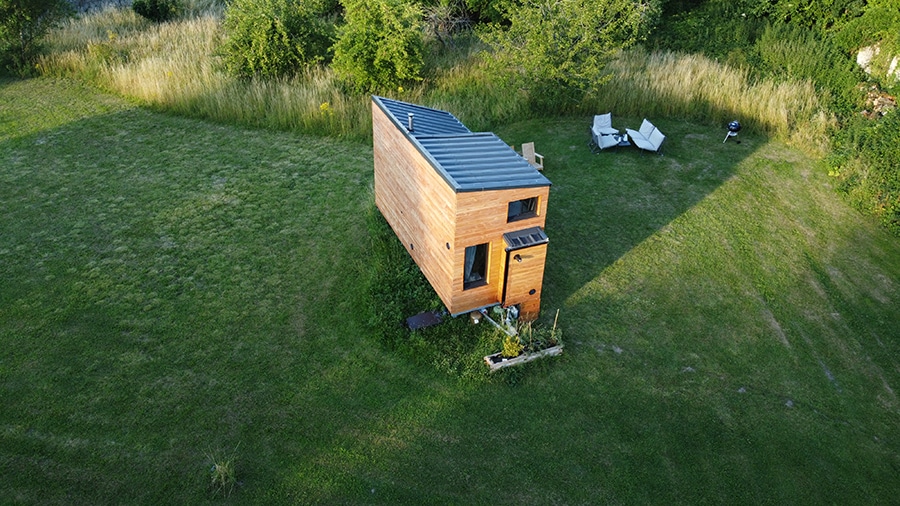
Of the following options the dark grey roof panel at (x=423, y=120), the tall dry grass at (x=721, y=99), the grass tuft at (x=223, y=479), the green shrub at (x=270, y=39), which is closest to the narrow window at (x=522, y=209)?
the dark grey roof panel at (x=423, y=120)

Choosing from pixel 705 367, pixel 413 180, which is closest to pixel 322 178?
pixel 413 180

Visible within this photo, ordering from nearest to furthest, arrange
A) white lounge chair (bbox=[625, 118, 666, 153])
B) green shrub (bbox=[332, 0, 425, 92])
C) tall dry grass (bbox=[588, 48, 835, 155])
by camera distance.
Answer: white lounge chair (bbox=[625, 118, 666, 153]), tall dry grass (bbox=[588, 48, 835, 155]), green shrub (bbox=[332, 0, 425, 92])

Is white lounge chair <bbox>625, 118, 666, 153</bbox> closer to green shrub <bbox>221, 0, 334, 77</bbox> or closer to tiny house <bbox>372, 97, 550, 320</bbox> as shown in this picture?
tiny house <bbox>372, 97, 550, 320</bbox>

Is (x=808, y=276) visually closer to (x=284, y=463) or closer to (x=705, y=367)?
(x=705, y=367)

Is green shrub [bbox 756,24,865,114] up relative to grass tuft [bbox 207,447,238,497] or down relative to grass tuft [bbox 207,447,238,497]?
up

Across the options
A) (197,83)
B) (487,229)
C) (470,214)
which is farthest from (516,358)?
(197,83)

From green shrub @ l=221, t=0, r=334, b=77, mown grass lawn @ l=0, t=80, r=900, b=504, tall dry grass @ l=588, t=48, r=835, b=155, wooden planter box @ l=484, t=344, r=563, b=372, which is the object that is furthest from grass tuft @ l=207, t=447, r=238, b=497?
tall dry grass @ l=588, t=48, r=835, b=155
